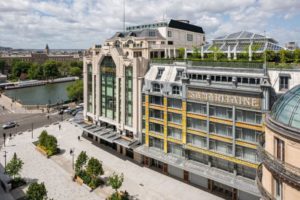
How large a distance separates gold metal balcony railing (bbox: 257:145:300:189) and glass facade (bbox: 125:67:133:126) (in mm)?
32976

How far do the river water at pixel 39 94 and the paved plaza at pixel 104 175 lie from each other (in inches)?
2439

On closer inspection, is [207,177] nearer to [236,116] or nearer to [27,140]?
[236,116]

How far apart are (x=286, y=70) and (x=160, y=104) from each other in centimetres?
2076

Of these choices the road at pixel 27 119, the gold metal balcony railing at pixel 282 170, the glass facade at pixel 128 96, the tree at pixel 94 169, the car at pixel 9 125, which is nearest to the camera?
the gold metal balcony railing at pixel 282 170

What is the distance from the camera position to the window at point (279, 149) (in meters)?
21.0

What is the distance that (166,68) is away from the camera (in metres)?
47.4

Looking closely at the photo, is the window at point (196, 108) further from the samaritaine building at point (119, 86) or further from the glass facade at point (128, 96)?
the glass facade at point (128, 96)

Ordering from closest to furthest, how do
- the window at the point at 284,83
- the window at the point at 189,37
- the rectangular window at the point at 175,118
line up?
the window at the point at 284,83, the rectangular window at the point at 175,118, the window at the point at 189,37

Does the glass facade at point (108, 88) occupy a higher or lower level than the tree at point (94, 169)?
higher

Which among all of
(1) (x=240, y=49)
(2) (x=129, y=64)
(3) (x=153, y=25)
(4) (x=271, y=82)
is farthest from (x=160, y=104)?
(3) (x=153, y=25)

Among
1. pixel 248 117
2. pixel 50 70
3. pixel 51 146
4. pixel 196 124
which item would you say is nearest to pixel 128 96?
pixel 196 124

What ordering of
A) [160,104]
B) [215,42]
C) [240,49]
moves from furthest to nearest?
[215,42], [240,49], [160,104]

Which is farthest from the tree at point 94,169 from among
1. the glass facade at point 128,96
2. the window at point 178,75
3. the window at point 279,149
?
the window at point 279,149

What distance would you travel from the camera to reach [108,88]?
57.6 metres
